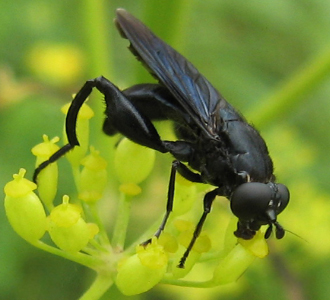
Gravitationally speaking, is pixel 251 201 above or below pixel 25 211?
above

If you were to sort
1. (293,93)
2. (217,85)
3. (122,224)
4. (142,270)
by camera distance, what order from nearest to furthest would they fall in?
(142,270), (122,224), (293,93), (217,85)

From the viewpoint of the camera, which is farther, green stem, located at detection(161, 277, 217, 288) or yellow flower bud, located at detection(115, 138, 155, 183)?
yellow flower bud, located at detection(115, 138, 155, 183)

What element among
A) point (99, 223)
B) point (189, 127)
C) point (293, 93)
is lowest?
point (99, 223)

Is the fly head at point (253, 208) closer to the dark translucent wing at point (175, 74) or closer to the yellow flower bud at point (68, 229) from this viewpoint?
the dark translucent wing at point (175, 74)

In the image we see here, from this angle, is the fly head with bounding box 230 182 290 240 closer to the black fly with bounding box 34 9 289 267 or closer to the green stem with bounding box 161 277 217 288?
the black fly with bounding box 34 9 289 267

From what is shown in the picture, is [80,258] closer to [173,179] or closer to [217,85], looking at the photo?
[173,179]

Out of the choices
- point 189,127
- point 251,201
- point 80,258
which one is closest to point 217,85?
point 189,127

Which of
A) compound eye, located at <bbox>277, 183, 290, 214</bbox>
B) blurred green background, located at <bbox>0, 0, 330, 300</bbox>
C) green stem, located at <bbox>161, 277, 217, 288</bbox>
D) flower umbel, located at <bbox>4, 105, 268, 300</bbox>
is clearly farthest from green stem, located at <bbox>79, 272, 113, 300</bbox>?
compound eye, located at <bbox>277, 183, 290, 214</bbox>
